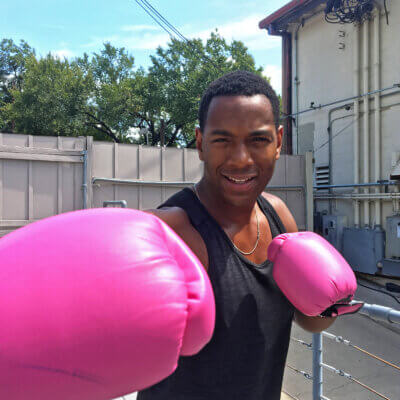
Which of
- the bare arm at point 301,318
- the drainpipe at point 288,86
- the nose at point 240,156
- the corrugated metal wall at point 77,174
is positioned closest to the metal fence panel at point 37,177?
the corrugated metal wall at point 77,174

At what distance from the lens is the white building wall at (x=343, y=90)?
695 centimetres

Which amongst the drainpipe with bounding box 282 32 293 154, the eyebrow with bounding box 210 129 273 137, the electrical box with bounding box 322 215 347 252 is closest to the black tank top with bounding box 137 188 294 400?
the eyebrow with bounding box 210 129 273 137

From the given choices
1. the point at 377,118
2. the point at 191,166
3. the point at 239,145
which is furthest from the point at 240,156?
the point at 377,118

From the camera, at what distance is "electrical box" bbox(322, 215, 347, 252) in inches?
302

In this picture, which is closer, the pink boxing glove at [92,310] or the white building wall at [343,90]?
the pink boxing glove at [92,310]

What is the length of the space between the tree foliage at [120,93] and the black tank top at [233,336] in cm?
1314

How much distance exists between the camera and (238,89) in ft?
3.26

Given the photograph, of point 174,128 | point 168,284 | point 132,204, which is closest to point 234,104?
point 168,284

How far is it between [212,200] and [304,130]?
855 cm

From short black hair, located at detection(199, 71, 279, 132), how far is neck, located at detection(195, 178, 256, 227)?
20 cm

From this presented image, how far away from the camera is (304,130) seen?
9023mm

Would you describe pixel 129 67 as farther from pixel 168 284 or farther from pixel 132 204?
pixel 168 284

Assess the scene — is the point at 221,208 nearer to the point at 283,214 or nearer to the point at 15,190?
the point at 283,214

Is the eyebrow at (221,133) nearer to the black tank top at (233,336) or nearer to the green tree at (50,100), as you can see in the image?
the black tank top at (233,336)
